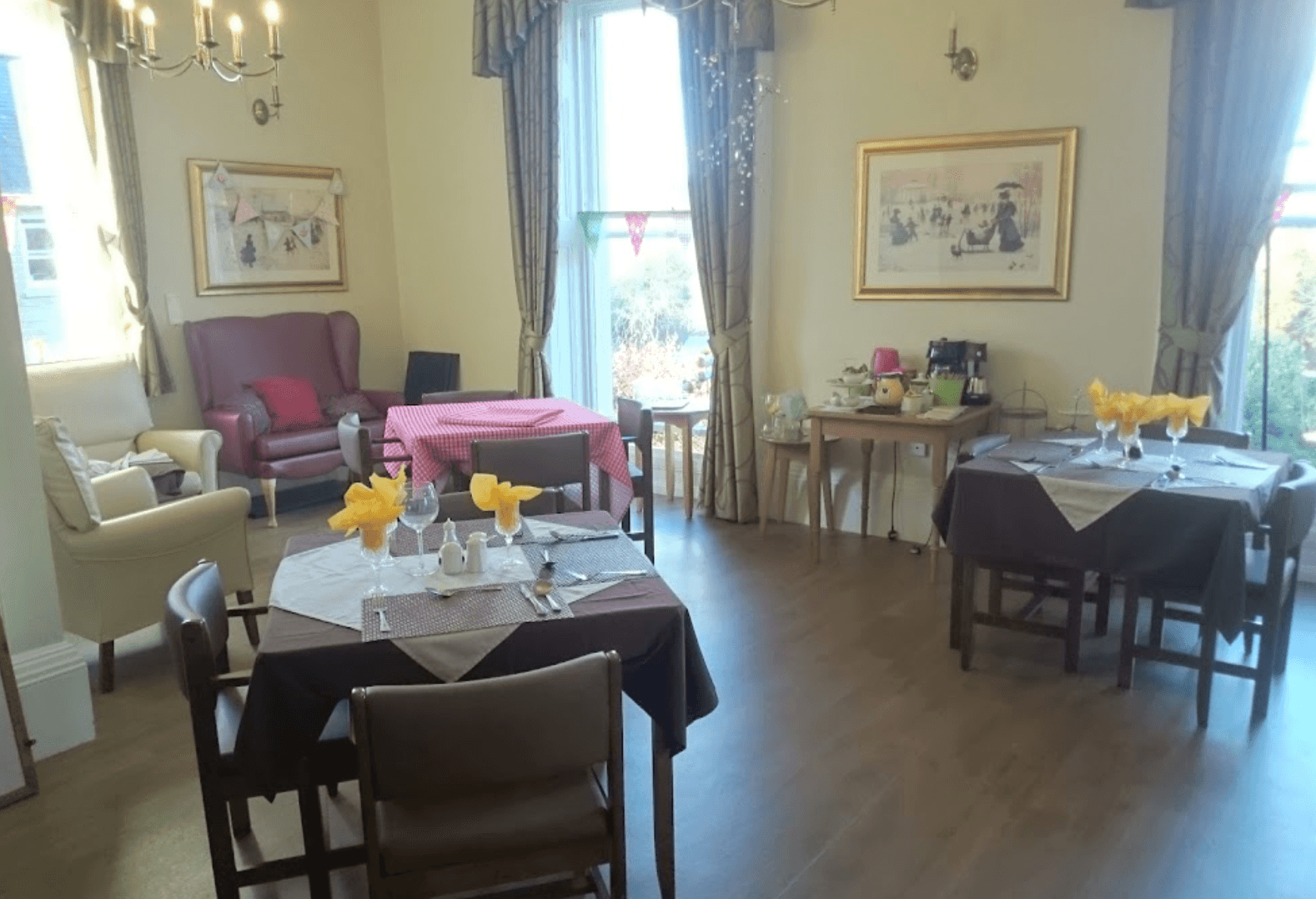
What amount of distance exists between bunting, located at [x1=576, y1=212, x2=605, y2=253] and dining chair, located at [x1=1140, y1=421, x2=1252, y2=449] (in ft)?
11.2

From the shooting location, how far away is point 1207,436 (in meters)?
3.83

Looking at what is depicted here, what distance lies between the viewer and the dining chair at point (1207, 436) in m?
3.76

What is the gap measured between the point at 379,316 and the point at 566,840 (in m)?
5.74

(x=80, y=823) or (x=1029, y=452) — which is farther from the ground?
(x=1029, y=452)

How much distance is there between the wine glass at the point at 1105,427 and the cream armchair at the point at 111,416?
4.17 metres

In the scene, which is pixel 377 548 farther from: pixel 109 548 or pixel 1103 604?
pixel 1103 604

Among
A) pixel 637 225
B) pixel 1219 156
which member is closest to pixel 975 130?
pixel 1219 156

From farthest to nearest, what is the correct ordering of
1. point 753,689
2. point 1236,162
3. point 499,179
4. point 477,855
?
1. point 499,179
2. point 1236,162
3. point 753,689
4. point 477,855

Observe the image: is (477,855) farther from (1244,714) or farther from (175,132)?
(175,132)

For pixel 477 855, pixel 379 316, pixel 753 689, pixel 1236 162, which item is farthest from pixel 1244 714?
pixel 379 316

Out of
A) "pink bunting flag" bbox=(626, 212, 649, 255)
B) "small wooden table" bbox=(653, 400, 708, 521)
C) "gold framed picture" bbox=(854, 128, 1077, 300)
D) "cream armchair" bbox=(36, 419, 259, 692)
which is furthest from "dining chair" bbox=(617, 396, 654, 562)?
"pink bunting flag" bbox=(626, 212, 649, 255)

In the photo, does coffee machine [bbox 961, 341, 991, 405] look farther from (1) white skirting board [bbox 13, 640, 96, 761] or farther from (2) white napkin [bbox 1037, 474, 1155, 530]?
(1) white skirting board [bbox 13, 640, 96, 761]

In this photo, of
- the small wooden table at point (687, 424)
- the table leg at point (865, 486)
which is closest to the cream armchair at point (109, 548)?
the small wooden table at point (687, 424)

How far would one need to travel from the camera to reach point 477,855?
1.73 metres
